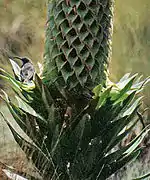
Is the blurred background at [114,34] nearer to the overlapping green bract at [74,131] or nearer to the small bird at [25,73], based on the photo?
the small bird at [25,73]

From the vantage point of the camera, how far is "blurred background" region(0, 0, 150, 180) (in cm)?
809

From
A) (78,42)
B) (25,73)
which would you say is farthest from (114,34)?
(78,42)

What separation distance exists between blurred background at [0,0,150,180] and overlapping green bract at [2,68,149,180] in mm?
3829

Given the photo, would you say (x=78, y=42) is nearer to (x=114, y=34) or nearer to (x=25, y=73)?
(x=25, y=73)

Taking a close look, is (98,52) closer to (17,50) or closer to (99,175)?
(99,175)

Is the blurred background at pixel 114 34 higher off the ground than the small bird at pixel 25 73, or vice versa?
the blurred background at pixel 114 34

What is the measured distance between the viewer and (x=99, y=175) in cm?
396

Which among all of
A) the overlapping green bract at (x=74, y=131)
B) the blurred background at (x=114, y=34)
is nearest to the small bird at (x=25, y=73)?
the overlapping green bract at (x=74, y=131)

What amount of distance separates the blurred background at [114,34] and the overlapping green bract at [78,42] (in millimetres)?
3846

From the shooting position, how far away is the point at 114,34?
8.29 meters

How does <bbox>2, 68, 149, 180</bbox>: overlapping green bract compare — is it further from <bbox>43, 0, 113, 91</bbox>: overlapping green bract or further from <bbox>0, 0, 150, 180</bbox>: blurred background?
<bbox>0, 0, 150, 180</bbox>: blurred background

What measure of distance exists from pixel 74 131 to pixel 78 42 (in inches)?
21.9

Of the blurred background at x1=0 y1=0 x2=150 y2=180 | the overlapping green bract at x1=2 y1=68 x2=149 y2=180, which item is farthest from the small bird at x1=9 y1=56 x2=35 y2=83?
the blurred background at x1=0 y1=0 x2=150 y2=180

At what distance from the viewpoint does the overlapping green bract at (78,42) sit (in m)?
3.82
